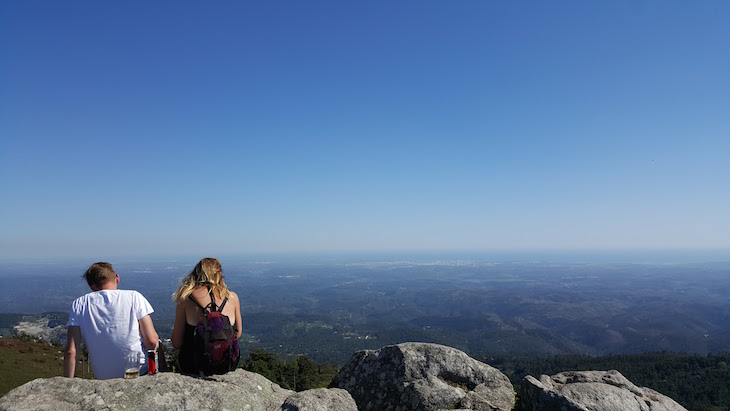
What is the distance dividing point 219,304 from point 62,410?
2.27 metres

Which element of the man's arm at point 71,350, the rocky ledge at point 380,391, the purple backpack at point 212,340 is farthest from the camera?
the purple backpack at point 212,340

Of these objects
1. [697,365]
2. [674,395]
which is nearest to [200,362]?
[674,395]

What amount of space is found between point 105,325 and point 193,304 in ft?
4.79

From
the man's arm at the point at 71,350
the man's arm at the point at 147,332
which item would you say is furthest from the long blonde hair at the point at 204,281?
the man's arm at the point at 71,350

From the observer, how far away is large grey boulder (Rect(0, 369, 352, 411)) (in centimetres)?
479

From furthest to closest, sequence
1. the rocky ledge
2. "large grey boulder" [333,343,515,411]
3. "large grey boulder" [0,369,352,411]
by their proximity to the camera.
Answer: "large grey boulder" [333,343,515,411] → the rocky ledge → "large grey boulder" [0,369,352,411]

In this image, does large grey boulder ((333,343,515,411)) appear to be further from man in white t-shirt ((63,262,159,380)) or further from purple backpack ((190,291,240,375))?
man in white t-shirt ((63,262,159,380))

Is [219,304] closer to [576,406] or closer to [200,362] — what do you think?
[200,362]

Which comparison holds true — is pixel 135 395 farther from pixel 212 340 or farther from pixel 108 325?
pixel 108 325

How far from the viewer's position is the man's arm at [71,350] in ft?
19.4

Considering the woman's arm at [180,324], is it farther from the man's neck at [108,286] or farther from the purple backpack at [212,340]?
the man's neck at [108,286]

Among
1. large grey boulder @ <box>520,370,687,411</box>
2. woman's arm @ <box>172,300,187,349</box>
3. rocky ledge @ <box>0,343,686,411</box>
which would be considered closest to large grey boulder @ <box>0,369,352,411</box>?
rocky ledge @ <box>0,343,686,411</box>

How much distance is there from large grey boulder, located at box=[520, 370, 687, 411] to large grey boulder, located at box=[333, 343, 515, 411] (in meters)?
0.65

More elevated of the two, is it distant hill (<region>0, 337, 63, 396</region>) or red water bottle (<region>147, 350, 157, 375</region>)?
red water bottle (<region>147, 350, 157, 375</region>)
